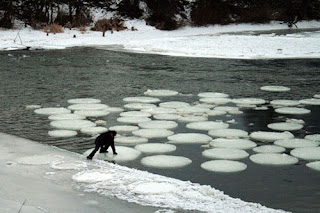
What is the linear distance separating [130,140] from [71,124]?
147 centimetres

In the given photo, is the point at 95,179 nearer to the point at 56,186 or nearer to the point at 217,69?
the point at 56,186

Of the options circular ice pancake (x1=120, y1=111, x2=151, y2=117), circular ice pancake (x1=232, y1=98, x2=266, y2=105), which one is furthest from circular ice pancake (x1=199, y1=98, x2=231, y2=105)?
circular ice pancake (x1=120, y1=111, x2=151, y2=117)

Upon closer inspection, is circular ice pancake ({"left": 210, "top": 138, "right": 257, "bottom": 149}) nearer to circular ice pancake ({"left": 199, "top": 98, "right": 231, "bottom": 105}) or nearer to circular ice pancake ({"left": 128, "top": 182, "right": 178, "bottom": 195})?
circular ice pancake ({"left": 128, "top": 182, "right": 178, "bottom": 195})

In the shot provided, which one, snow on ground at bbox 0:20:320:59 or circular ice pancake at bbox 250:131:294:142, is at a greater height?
snow on ground at bbox 0:20:320:59

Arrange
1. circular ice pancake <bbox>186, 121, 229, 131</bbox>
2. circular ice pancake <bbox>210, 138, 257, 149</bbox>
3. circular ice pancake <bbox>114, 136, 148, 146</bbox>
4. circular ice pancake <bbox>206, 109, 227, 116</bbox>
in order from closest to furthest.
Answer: circular ice pancake <bbox>210, 138, 257, 149</bbox> < circular ice pancake <bbox>114, 136, 148, 146</bbox> < circular ice pancake <bbox>186, 121, 229, 131</bbox> < circular ice pancake <bbox>206, 109, 227, 116</bbox>

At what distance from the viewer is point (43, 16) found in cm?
3161

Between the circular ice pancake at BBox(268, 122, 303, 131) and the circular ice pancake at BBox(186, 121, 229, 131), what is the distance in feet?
2.56

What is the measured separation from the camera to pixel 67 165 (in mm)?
6785

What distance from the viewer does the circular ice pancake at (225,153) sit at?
24.5ft

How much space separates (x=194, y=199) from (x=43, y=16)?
27488 millimetres

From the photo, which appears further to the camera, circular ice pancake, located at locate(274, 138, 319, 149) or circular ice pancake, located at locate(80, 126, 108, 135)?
circular ice pancake, located at locate(80, 126, 108, 135)

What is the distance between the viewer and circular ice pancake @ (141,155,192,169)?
708 cm

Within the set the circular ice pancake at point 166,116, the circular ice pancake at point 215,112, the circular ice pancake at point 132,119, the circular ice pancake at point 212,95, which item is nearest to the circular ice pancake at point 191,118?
the circular ice pancake at point 166,116

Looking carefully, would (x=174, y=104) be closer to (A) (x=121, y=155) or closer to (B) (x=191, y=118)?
(B) (x=191, y=118)
